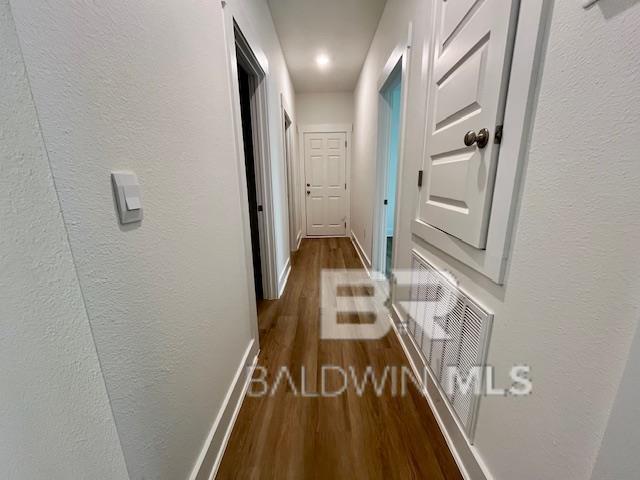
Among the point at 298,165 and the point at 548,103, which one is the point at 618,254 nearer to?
the point at 548,103

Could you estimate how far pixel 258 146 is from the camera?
1993 millimetres

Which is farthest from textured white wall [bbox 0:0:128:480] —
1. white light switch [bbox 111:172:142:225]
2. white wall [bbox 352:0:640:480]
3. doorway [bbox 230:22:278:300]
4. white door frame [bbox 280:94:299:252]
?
white door frame [bbox 280:94:299:252]

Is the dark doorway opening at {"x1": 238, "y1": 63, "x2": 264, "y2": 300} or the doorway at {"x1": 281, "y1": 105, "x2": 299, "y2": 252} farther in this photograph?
the doorway at {"x1": 281, "y1": 105, "x2": 299, "y2": 252}

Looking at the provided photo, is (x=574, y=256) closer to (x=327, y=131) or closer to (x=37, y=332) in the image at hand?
(x=37, y=332)

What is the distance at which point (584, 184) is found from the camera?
1.70 feet

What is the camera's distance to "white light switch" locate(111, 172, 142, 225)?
1.76 feet

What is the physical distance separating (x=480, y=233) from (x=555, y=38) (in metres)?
0.53

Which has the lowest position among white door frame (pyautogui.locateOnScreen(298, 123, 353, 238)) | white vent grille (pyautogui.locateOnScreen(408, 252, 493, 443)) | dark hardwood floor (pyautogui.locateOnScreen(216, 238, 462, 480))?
dark hardwood floor (pyautogui.locateOnScreen(216, 238, 462, 480))

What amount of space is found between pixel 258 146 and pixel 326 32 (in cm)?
159

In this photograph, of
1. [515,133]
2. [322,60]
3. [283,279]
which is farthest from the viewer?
[322,60]

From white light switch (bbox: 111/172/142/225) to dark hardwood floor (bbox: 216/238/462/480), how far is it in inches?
43.0

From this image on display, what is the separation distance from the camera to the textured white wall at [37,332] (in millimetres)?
397

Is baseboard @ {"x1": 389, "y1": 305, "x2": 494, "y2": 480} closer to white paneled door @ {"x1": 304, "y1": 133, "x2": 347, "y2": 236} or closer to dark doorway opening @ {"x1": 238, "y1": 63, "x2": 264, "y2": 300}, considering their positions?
dark doorway opening @ {"x1": 238, "y1": 63, "x2": 264, "y2": 300}

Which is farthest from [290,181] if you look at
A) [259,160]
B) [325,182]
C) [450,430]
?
[450,430]
